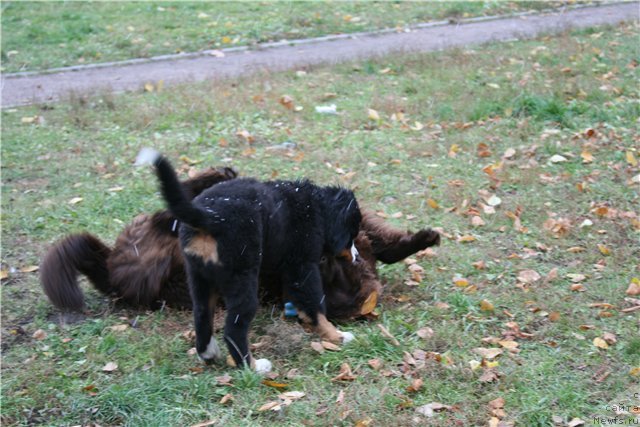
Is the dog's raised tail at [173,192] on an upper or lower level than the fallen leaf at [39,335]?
upper

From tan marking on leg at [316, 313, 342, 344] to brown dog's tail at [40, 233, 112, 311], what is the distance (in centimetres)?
158

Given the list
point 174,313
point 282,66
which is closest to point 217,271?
point 174,313

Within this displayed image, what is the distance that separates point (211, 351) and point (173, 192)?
1075 millimetres

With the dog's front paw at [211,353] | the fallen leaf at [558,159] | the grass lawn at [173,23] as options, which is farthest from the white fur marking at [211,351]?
the grass lawn at [173,23]

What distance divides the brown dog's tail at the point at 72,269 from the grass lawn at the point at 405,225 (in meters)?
0.17

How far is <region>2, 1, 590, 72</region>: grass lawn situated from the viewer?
496 inches

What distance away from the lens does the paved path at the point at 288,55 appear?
10898 millimetres

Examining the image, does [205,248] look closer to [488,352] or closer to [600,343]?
[488,352]

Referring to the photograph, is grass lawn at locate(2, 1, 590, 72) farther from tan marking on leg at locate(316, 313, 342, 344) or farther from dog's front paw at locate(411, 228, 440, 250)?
tan marking on leg at locate(316, 313, 342, 344)

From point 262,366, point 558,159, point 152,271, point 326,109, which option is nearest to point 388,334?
point 262,366

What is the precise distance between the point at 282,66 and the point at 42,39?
4462mm

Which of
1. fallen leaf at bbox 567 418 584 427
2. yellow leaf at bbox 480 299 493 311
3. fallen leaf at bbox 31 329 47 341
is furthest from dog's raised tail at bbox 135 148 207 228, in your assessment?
fallen leaf at bbox 567 418 584 427

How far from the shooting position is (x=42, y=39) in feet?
42.8

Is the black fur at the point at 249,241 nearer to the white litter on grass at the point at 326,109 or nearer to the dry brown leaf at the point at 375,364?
the dry brown leaf at the point at 375,364
